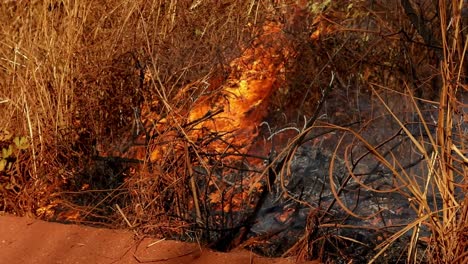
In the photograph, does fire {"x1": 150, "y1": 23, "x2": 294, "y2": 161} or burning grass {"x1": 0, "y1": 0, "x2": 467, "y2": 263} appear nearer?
burning grass {"x1": 0, "y1": 0, "x2": 467, "y2": 263}

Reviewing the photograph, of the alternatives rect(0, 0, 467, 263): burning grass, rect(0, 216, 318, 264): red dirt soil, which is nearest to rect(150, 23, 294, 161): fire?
rect(0, 0, 467, 263): burning grass

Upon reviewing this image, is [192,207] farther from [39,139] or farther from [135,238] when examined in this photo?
[39,139]

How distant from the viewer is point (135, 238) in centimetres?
340

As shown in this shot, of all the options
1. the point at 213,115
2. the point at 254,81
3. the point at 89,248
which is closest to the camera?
A: the point at 89,248

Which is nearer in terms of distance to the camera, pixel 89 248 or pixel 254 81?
pixel 89 248

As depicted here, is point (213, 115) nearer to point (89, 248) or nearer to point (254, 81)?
point (89, 248)

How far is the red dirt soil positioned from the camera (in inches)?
125

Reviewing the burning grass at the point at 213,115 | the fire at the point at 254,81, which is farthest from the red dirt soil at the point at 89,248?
the fire at the point at 254,81

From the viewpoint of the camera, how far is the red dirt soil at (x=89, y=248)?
3.19m

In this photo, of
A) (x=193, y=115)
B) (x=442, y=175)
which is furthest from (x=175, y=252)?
(x=193, y=115)

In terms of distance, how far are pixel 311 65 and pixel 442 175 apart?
255 centimetres

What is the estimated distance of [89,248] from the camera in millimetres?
3426

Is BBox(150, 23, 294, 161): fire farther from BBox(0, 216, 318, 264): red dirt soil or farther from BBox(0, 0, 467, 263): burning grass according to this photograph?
BBox(0, 216, 318, 264): red dirt soil

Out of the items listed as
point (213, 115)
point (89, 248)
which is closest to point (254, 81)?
point (213, 115)
